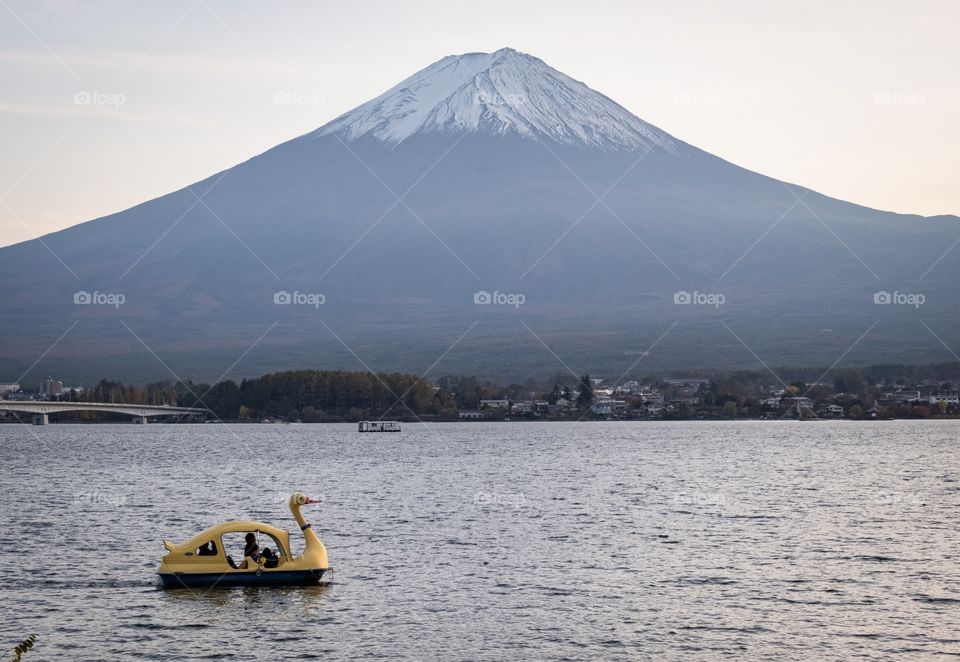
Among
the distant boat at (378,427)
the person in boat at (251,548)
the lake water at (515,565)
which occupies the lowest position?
the lake water at (515,565)

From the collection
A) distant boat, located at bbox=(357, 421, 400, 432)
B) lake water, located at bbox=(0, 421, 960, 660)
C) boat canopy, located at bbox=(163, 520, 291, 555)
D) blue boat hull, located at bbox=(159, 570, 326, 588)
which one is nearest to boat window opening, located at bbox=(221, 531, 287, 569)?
boat canopy, located at bbox=(163, 520, 291, 555)

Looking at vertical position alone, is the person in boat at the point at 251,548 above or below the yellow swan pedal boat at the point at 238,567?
above

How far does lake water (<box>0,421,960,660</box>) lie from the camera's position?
35844 mm

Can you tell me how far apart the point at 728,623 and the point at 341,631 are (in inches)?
418

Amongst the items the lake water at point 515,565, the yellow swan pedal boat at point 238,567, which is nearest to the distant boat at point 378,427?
the lake water at point 515,565

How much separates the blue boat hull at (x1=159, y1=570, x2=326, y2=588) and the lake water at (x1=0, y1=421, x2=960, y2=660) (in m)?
0.49

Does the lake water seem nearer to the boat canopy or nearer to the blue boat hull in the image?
the blue boat hull

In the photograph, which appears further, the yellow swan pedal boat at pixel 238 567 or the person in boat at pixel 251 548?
the person in boat at pixel 251 548

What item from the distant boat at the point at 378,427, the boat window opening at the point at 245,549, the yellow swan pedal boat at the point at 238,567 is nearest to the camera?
the yellow swan pedal boat at the point at 238,567

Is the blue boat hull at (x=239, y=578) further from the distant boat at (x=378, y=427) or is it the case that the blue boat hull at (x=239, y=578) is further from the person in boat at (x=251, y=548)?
the distant boat at (x=378, y=427)

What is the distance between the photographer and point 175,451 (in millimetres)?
142875

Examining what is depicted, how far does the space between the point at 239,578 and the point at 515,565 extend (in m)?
10.5

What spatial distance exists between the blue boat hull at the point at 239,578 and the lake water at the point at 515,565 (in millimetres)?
490

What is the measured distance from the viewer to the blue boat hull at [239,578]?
4297 centimetres
